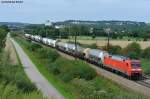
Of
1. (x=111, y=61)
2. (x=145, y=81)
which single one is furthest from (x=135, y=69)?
(x=111, y=61)

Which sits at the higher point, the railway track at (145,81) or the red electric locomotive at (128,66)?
the red electric locomotive at (128,66)

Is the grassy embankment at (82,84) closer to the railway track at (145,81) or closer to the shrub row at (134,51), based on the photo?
the railway track at (145,81)

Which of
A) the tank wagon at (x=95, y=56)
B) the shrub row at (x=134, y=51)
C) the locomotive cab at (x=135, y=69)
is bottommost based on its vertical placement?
the shrub row at (x=134, y=51)

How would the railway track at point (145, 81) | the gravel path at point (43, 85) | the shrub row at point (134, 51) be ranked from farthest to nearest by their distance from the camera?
1. the shrub row at point (134, 51)
2. the railway track at point (145, 81)
3. the gravel path at point (43, 85)

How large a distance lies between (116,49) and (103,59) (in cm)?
3810

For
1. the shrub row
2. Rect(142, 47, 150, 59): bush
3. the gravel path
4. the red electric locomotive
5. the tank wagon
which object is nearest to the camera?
the gravel path

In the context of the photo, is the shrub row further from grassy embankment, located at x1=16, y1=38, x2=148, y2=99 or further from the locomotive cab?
the locomotive cab

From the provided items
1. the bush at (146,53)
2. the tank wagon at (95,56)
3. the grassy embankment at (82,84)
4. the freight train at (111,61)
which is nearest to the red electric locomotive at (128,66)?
the freight train at (111,61)

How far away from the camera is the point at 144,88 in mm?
43688

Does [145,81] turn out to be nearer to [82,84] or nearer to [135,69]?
[135,69]

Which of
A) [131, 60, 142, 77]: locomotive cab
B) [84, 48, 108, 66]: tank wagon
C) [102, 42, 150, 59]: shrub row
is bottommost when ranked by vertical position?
[102, 42, 150, 59]: shrub row

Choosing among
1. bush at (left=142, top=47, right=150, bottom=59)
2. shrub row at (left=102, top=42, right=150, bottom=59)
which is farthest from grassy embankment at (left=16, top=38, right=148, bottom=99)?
bush at (left=142, top=47, right=150, bottom=59)

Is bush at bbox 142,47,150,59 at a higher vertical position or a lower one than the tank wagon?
lower

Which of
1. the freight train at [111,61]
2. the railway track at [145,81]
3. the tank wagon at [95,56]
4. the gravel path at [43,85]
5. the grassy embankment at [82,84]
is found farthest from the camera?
the tank wagon at [95,56]
